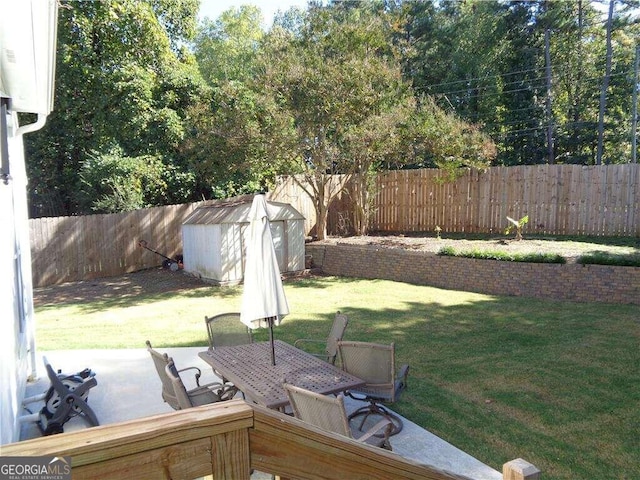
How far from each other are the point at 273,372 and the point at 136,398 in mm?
2034

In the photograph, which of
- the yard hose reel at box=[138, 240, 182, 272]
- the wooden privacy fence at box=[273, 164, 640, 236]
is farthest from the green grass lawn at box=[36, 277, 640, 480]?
the wooden privacy fence at box=[273, 164, 640, 236]

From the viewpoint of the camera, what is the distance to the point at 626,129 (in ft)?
77.2

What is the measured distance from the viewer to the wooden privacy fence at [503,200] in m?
13.8

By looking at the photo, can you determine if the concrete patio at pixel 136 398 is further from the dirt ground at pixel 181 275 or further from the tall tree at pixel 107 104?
the tall tree at pixel 107 104

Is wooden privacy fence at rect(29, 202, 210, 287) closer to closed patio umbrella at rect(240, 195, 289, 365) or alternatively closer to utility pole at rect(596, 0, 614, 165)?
closed patio umbrella at rect(240, 195, 289, 365)

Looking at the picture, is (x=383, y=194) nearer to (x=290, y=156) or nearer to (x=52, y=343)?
(x=290, y=156)

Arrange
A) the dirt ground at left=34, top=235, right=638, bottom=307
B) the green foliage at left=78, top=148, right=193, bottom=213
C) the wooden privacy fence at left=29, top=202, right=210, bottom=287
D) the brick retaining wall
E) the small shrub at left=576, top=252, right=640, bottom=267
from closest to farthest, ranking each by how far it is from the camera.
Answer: the small shrub at left=576, top=252, right=640, bottom=267 < the brick retaining wall < the dirt ground at left=34, top=235, right=638, bottom=307 < the wooden privacy fence at left=29, top=202, right=210, bottom=287 < the green foliage at left=78, top=148, right=193, bottom=213

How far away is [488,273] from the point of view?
36.9 feet

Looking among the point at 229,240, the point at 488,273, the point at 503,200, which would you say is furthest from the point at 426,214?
the point at 229,240

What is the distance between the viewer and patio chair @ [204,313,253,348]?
627cm

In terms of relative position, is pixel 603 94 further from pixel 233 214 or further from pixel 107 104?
pixel 107 104

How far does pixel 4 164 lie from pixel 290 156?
9830mm

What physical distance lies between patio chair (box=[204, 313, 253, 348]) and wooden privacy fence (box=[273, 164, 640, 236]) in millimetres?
10540

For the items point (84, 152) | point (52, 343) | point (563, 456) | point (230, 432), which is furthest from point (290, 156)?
point (230, 432)
